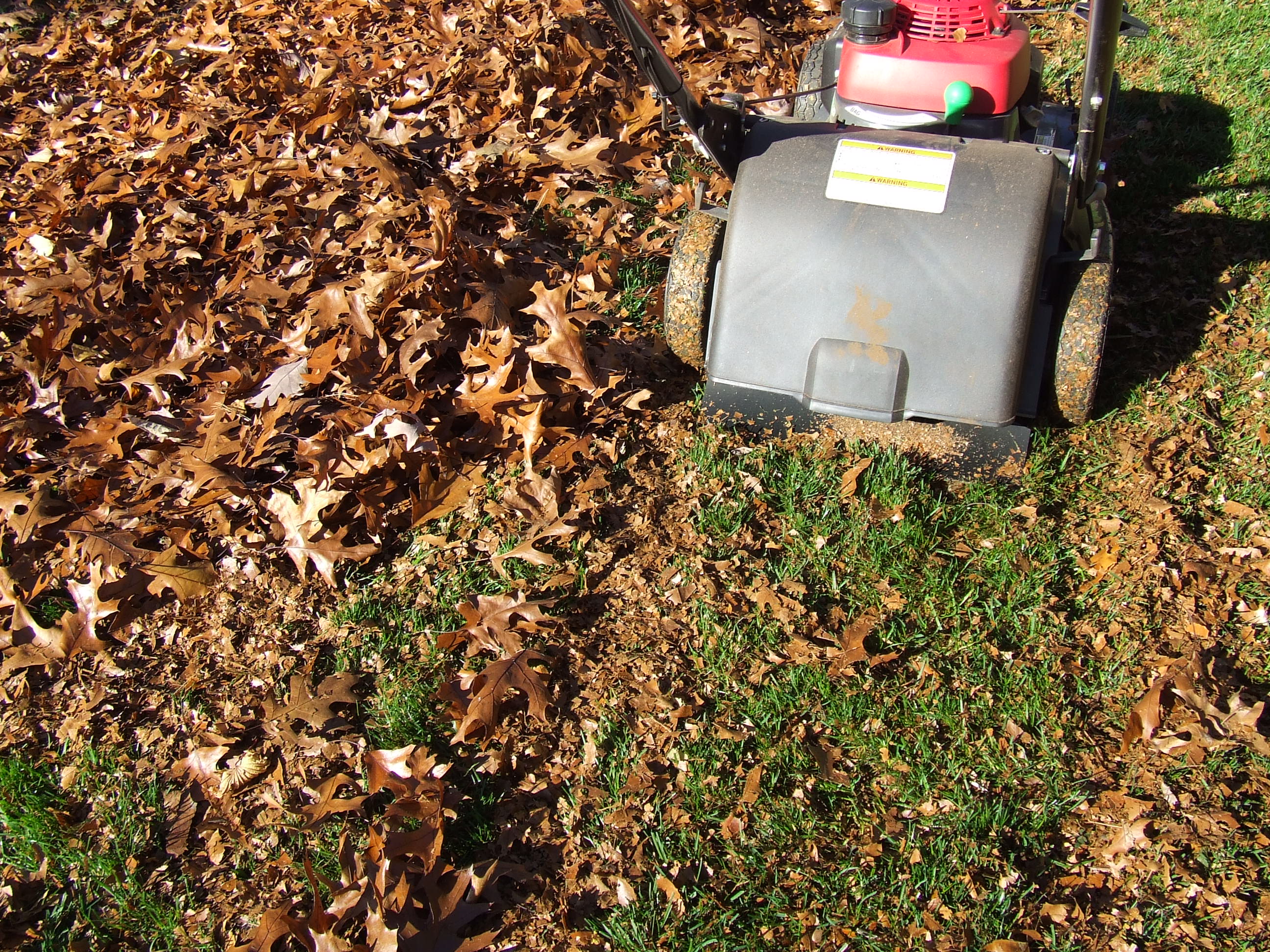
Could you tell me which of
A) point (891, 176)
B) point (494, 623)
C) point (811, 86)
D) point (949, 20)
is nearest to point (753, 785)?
point (494, 623)

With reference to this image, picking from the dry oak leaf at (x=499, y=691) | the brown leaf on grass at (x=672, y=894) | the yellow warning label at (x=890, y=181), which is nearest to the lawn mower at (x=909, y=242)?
the yellow warning label at (x=890, y=181)

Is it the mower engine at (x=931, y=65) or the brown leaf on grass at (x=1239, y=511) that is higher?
the mower engine at (x=931, y=65)

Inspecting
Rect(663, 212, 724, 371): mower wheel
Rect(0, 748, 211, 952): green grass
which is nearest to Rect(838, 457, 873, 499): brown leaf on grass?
Rect(663, 212, 724, 371): mower wheel

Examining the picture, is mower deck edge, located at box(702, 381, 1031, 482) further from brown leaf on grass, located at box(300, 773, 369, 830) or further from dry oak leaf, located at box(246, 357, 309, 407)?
brown leaf on grass, located at box(300, 773, 369, 830)

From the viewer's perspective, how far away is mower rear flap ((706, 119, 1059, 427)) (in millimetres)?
2322

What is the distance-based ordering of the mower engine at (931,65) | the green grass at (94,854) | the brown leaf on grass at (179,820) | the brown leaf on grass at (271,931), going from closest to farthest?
1. the brown leaf on grass at (271,931)
2. the green grass at (94,854)
3. the brown leaf on grass at (179,820)
4. the mower engine at (931,65)

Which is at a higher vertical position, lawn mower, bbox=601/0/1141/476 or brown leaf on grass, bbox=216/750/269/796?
lawn mower, bbox=601/0/1141/476

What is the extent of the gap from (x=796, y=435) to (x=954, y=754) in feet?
3.16

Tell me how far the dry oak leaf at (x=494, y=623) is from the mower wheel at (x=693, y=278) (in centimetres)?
86

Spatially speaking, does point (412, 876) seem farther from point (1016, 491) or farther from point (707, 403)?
point (1016, 491)

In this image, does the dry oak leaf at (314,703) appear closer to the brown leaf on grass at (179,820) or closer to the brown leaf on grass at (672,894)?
the brown leaf on grass at (179,820)

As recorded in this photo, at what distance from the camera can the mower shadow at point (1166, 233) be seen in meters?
3.09

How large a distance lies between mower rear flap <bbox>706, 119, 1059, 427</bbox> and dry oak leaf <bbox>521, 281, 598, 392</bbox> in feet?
1.51

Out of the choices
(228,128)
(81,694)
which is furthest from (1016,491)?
(228,128)
